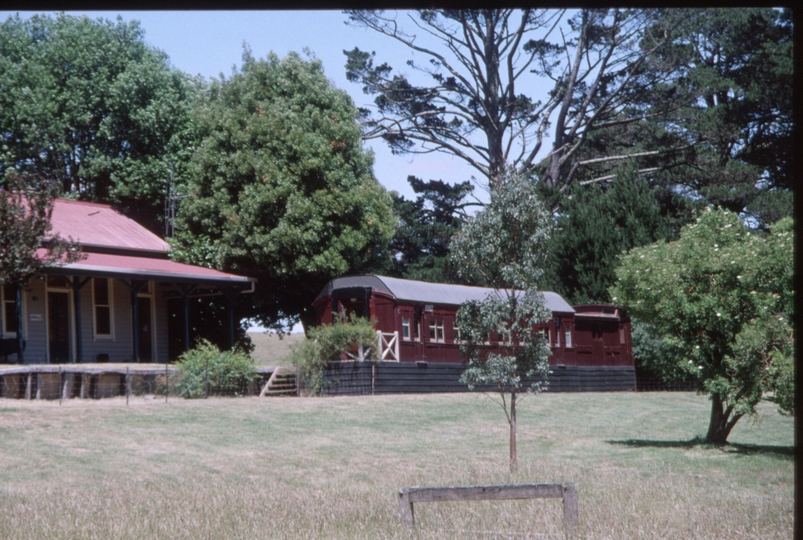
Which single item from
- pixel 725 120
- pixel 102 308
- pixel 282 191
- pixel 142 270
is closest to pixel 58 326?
pixel 102 308

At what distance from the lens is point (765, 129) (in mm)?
37438

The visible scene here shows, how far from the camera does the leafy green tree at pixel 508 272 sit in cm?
1616

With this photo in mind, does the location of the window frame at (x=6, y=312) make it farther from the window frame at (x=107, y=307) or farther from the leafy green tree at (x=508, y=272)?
the leafy green tree at (x=508, y=272)

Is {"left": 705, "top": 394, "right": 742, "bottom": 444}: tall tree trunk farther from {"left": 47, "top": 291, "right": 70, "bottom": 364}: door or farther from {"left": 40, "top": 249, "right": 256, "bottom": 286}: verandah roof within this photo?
{"left": 47, "top": 291, "right": 70, "bottom": 364}: door

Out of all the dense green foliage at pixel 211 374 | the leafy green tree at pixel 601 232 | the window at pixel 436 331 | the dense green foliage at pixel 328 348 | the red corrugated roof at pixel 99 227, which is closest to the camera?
the dense green foliage at pixel 211 374

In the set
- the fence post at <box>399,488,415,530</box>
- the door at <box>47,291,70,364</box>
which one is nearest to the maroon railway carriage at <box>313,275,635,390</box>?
the door at <box>47,291,70,364</box>

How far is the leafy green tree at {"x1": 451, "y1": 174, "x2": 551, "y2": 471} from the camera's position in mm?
16156

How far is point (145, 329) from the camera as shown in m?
28.8

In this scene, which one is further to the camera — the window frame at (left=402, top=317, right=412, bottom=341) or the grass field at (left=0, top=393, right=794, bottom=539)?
the window frame at (left=402, top=317, right=412, bottom=341)

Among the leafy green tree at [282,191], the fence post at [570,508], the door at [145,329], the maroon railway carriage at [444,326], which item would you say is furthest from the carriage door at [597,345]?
the fence post at [570,508]

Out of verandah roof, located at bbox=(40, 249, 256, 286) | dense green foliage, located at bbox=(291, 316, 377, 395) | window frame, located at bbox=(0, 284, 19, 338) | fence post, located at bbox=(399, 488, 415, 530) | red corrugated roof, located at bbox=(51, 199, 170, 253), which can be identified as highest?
red corrugated roof, located at bbox=(51, 199, 170, 253)

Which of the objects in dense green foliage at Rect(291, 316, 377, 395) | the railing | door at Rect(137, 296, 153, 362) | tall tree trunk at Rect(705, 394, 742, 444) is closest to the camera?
tall tree trunk at Rect(705, 394, 742, 444)

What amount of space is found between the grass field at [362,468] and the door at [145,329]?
724 cm

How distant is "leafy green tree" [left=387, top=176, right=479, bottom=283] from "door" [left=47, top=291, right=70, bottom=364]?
15853 mm
